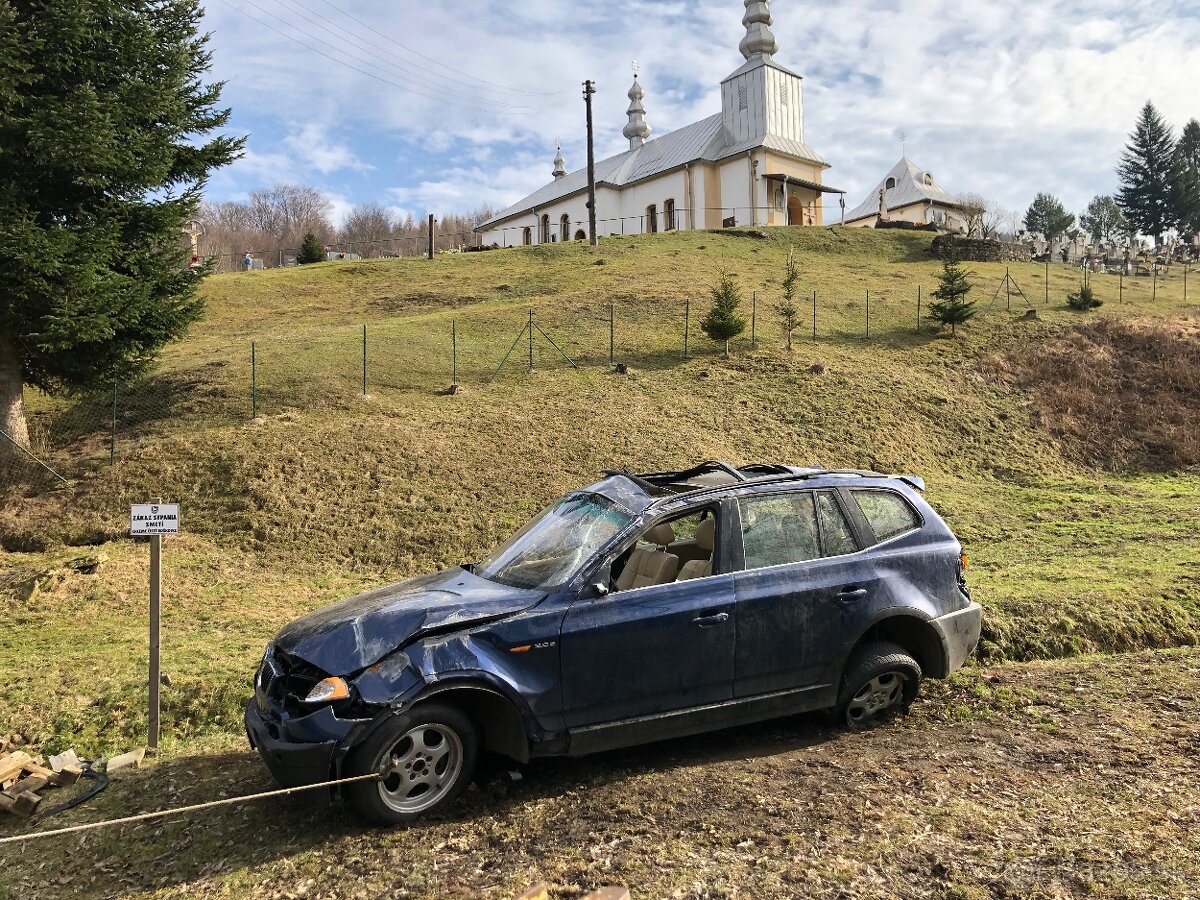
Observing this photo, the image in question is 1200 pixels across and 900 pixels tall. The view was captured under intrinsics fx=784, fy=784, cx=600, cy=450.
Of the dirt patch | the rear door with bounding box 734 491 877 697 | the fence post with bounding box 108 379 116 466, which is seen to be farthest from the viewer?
the dirt patch

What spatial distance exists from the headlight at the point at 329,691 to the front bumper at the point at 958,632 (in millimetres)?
3791

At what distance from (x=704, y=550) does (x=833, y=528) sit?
89cm

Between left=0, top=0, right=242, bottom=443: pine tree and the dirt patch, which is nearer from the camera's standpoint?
left=0, top=0, right=242, bottom=443: pine tree

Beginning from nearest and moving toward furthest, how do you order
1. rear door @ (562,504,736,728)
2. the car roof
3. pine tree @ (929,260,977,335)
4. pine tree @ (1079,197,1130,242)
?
1. rear door @ (562,504,736,728)
2. the car roof
3. pine tree @ (929,260,977,335)
4. pine tree @ (1079,197,1130,242)

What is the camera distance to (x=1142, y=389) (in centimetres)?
2041

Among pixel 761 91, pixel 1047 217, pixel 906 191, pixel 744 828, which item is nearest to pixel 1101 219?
pixel 1047 217

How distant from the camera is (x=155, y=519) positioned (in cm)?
547

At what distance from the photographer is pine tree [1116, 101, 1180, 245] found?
239 feet

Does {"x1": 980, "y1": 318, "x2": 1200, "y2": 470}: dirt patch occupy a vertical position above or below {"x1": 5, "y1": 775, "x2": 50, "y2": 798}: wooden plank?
above

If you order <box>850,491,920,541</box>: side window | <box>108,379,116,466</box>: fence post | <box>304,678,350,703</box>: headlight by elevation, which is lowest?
<box>304,678,350,703</box>: headlight

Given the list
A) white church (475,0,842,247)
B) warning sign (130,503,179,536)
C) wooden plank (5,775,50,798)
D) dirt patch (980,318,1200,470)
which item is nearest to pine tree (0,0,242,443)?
warning sign (130,503,179,536)

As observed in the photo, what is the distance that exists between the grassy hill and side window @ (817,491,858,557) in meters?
2.93

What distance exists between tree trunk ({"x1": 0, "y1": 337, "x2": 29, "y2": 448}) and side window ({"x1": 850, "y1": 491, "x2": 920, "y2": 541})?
45.2 feet

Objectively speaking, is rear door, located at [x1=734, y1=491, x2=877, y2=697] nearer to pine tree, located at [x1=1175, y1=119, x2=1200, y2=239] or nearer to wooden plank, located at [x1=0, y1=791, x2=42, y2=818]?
wooden plank, located at [x1=0, y1=791, x2=42, y2=818]
